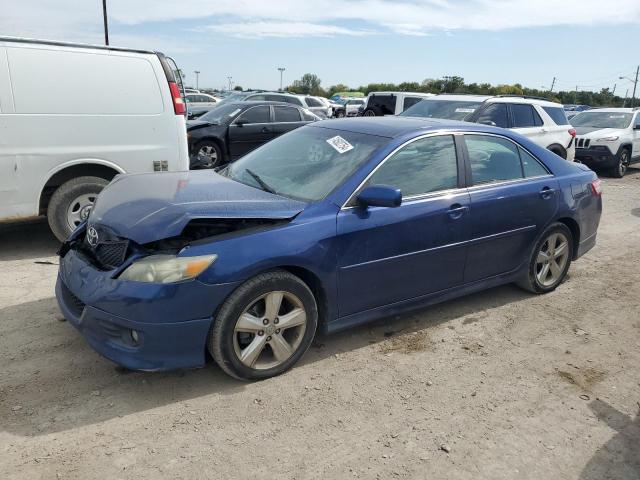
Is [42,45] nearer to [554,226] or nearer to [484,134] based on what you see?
[484,134]

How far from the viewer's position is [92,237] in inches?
134

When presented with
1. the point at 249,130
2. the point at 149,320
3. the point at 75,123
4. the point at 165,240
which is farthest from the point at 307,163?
the point at 249,130

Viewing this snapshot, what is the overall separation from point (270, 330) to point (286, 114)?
30.5 ft

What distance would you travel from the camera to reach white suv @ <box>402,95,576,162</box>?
9.16m

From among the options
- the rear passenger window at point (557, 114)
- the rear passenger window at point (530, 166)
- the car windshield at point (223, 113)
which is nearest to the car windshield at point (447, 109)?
the rear passenger window at point (557, 114)

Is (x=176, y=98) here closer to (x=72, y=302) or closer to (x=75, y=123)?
(x=75, y=123)

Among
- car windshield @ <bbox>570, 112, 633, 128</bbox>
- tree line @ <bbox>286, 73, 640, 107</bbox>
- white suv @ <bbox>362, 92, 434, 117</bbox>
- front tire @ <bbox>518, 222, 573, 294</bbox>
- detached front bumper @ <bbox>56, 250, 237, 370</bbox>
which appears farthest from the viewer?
tree line @ <bbox>286, 73, 640, 107</bbox>

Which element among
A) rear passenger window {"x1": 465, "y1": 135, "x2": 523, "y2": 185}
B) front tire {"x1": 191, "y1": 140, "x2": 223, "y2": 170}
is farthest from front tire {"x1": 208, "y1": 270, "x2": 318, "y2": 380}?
front tire {"x1": 191, "y1": 140, "x2": 223, "y2": 170}

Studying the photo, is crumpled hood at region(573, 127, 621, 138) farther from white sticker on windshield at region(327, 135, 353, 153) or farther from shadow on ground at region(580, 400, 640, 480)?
shadow on ground at region(580, 400, 640, 480)

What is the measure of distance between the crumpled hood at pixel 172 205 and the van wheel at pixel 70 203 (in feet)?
5.91

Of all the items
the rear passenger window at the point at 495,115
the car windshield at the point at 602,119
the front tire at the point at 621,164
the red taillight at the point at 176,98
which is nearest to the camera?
the red taillight at the point at 176,98

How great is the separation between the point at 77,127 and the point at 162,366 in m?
3.41

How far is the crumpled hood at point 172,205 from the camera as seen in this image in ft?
10.1

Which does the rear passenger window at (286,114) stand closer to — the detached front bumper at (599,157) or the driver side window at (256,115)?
the driver side window at (256,115)
